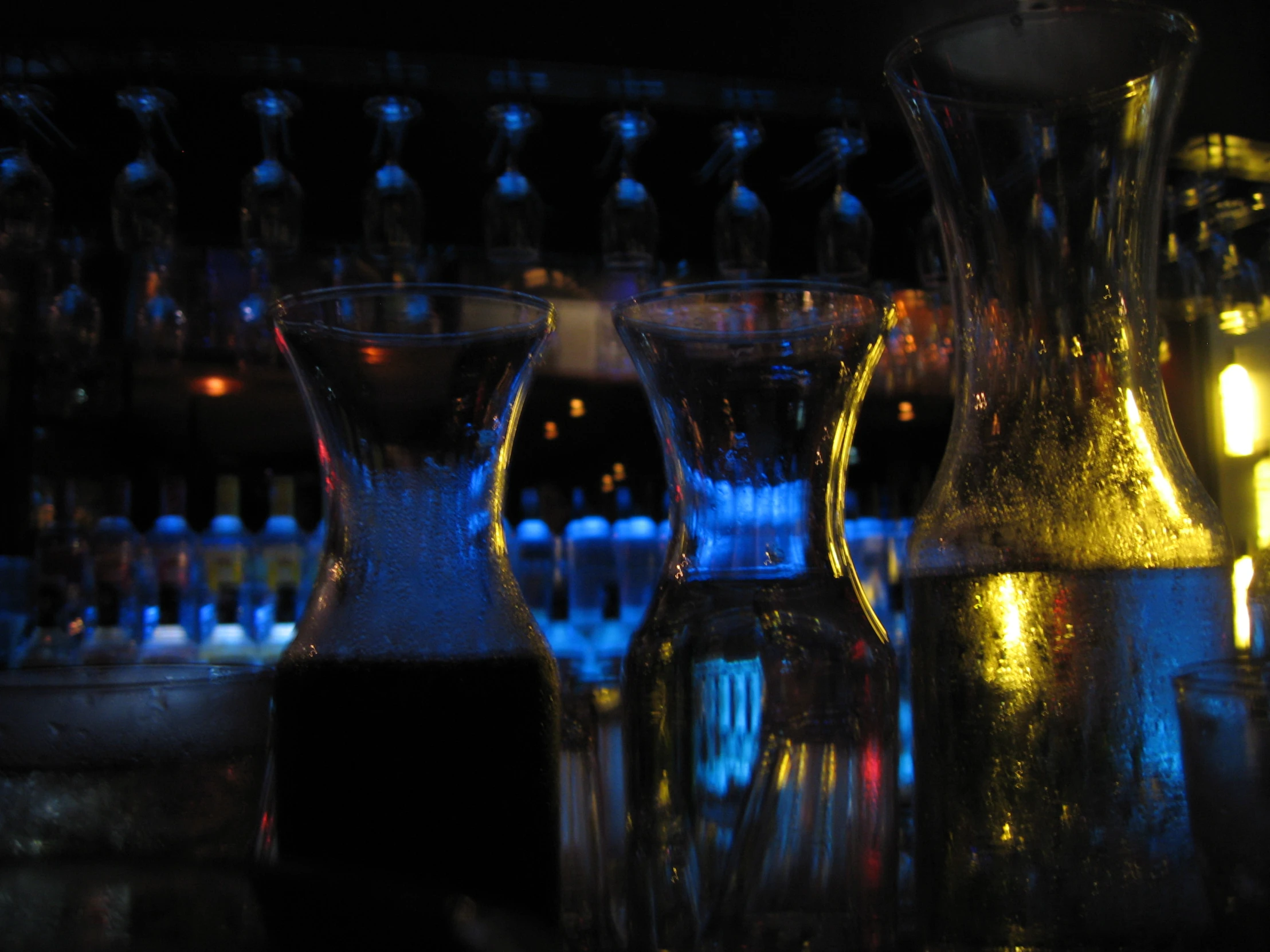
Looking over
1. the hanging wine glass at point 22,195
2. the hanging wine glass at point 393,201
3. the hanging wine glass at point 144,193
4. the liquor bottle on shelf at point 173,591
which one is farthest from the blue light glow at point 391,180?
the liquor bottle on shelf at point 173,591

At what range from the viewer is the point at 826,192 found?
85.7 inches

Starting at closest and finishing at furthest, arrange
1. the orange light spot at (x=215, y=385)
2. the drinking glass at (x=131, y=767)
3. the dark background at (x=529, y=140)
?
the drinking glass at (x=131, y=767), the dark background at (x=529, y=140), the orange light spot at (x=215, y=385)

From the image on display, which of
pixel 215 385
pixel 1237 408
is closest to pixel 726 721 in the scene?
pixel 215 385

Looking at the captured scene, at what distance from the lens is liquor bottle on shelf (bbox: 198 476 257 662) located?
1969mm

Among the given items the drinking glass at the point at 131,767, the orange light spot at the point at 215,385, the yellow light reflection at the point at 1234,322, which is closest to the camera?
the drinking glass at the point at 131,767

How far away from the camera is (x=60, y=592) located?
1.94 meters

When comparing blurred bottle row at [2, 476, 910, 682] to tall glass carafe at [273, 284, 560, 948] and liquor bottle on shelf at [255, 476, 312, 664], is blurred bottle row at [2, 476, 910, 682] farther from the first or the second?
tall glass carafe at [273, 284, 560, 948]

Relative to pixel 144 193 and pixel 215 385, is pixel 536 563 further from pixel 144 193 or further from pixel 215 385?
pixel 144 193

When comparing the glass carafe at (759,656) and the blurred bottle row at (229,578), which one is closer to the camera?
the glass carafe at (759,656)

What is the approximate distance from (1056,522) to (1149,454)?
1.6 inches

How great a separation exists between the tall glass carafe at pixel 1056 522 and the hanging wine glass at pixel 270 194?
4.63ft

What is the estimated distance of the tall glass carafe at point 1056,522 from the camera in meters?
0.30

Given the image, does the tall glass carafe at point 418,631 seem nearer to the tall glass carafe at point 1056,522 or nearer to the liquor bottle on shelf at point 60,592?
the tall glass carafe at point 1056,522

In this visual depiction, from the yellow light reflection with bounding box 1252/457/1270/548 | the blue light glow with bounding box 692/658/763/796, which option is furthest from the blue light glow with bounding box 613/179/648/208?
the yellow light reflection with bounding box 1252/457/1270/548
